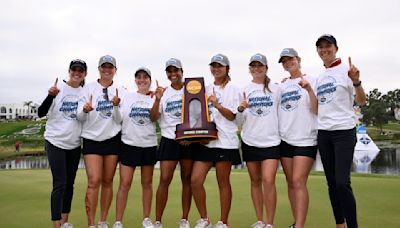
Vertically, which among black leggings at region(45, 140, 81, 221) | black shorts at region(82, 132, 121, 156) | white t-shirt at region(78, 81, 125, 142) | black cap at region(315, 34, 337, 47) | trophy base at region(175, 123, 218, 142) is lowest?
black leggings at region(45, 140, 81, 221)

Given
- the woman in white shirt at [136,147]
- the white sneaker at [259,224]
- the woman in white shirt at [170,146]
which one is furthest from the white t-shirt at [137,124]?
the white sneaker at [259,224]

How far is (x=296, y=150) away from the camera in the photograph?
429 cm

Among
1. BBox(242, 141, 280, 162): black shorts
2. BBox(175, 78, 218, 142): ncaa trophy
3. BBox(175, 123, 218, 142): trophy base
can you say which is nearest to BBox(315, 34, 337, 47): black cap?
BBox(242, 141, 280, 162): black shorts

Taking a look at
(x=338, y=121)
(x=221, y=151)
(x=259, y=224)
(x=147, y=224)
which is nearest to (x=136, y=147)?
(x=147, y=224)

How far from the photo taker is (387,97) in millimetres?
77938

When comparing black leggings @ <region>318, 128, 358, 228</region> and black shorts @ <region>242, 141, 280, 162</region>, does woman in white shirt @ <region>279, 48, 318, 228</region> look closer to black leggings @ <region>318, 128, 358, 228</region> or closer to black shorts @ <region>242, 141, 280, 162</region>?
black shorts @ <region>242, 141, 280, 162</region>

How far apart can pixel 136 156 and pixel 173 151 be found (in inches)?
17.7

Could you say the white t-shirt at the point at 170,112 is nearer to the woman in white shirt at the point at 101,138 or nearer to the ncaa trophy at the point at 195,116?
the ncaa trophy at the point at 195,116

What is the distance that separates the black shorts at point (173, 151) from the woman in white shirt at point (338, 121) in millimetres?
1523

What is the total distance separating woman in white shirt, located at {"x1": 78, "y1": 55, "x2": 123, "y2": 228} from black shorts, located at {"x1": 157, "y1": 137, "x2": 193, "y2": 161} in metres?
0.54

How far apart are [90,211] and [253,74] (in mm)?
2476

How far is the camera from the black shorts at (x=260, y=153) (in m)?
4.38

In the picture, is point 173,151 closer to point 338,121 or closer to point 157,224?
point 157,224

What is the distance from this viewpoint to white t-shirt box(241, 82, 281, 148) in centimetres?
439
